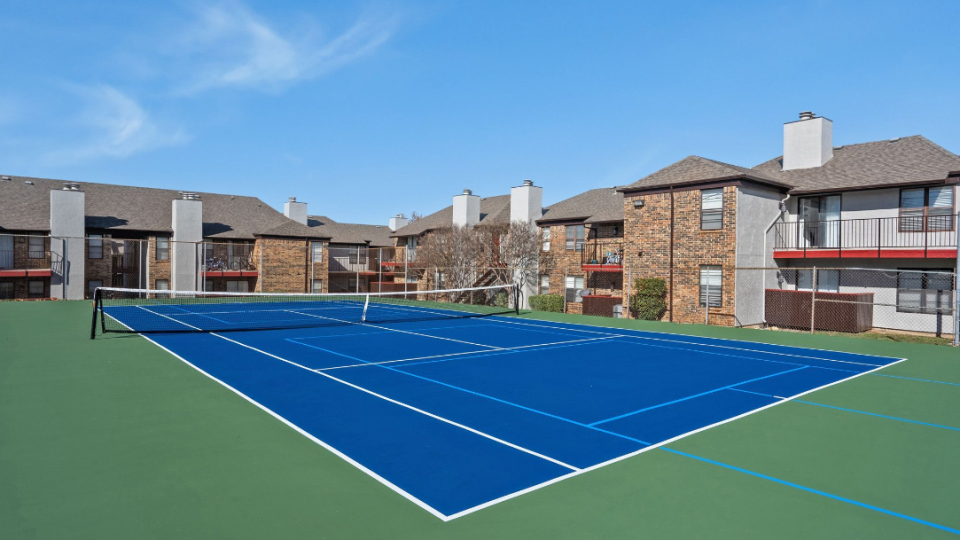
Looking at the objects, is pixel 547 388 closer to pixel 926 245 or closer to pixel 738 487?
pixel 738 487

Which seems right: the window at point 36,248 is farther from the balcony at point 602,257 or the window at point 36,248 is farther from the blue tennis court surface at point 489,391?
the balcony at point 602,257

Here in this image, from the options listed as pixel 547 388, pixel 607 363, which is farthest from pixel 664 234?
pixel 547 388

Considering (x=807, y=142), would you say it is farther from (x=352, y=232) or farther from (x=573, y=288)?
(x=352, y=232)

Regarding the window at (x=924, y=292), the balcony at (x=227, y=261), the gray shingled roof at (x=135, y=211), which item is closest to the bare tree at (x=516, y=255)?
the gray shingled roof at (x=135, y=211)

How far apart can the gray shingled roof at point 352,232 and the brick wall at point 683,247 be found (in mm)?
28581

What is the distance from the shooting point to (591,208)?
35.0 m

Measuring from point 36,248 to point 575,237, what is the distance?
3159 centimetres

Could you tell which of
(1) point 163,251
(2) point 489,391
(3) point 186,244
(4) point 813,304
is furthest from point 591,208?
(1) point 163,251

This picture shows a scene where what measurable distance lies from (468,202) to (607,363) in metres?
29.3

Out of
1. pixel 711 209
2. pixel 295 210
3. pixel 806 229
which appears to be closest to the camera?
pixel 711 209

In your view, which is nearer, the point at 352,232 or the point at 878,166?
the point at 878,166

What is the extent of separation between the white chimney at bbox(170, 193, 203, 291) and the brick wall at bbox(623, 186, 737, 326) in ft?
89.3

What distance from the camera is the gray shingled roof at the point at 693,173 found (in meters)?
24.1

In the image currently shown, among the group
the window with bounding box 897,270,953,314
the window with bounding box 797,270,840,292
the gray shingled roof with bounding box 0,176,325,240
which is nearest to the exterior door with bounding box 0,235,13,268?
the gray shingled roof with bounding box 0,176,325,240
